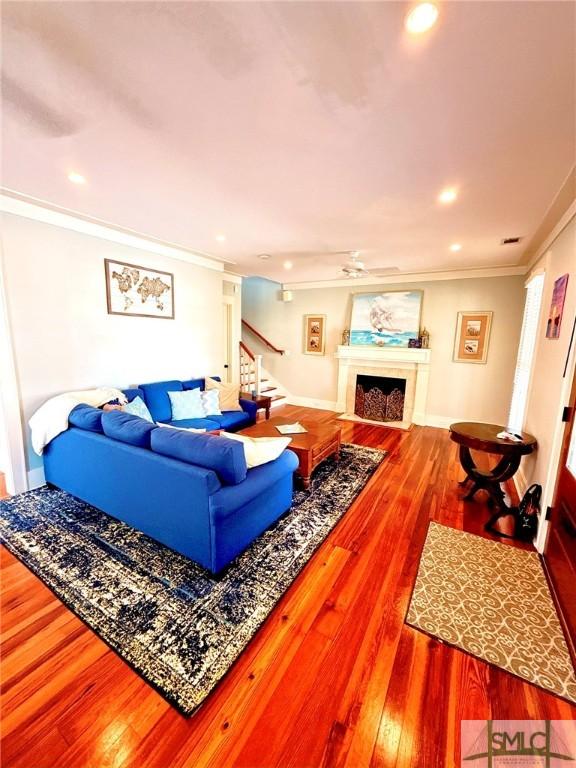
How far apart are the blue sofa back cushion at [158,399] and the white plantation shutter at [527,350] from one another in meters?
3.86

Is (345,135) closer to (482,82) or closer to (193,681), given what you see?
(482,82)

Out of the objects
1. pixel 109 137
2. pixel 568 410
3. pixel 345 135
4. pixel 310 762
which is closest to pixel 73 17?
pixel 109 137

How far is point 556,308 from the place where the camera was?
2.48 m

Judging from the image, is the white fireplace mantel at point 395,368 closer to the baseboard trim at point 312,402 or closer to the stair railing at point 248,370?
the baseboard trim at point 312,402

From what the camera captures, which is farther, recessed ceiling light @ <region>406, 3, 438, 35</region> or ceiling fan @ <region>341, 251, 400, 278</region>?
ceiling fan @ <region>341, 251, 400, 278</region>

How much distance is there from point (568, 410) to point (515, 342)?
3048 millimetres

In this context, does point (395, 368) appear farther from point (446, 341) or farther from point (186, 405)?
point (186, 405)

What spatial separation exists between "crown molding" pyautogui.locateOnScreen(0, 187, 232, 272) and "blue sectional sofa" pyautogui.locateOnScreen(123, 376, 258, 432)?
172 centimetres

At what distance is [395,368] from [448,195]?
134 inches

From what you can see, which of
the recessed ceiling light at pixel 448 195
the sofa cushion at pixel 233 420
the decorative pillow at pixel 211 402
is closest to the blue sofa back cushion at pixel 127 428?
the sofa cushion at pixel 233 420

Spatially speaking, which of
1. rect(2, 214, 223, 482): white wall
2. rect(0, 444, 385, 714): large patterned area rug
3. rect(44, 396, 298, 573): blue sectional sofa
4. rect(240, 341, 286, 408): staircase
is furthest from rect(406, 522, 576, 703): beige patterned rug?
rect(240, 341, 286, 408): staircase

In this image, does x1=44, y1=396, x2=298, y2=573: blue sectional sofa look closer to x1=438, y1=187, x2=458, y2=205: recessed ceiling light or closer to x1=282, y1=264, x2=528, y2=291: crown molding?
x1=438, y1=187, x2=458, y2=205: recessed ceiling light

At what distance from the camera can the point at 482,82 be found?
50.3 inches

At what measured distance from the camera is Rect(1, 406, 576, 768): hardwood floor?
3.64 ft
